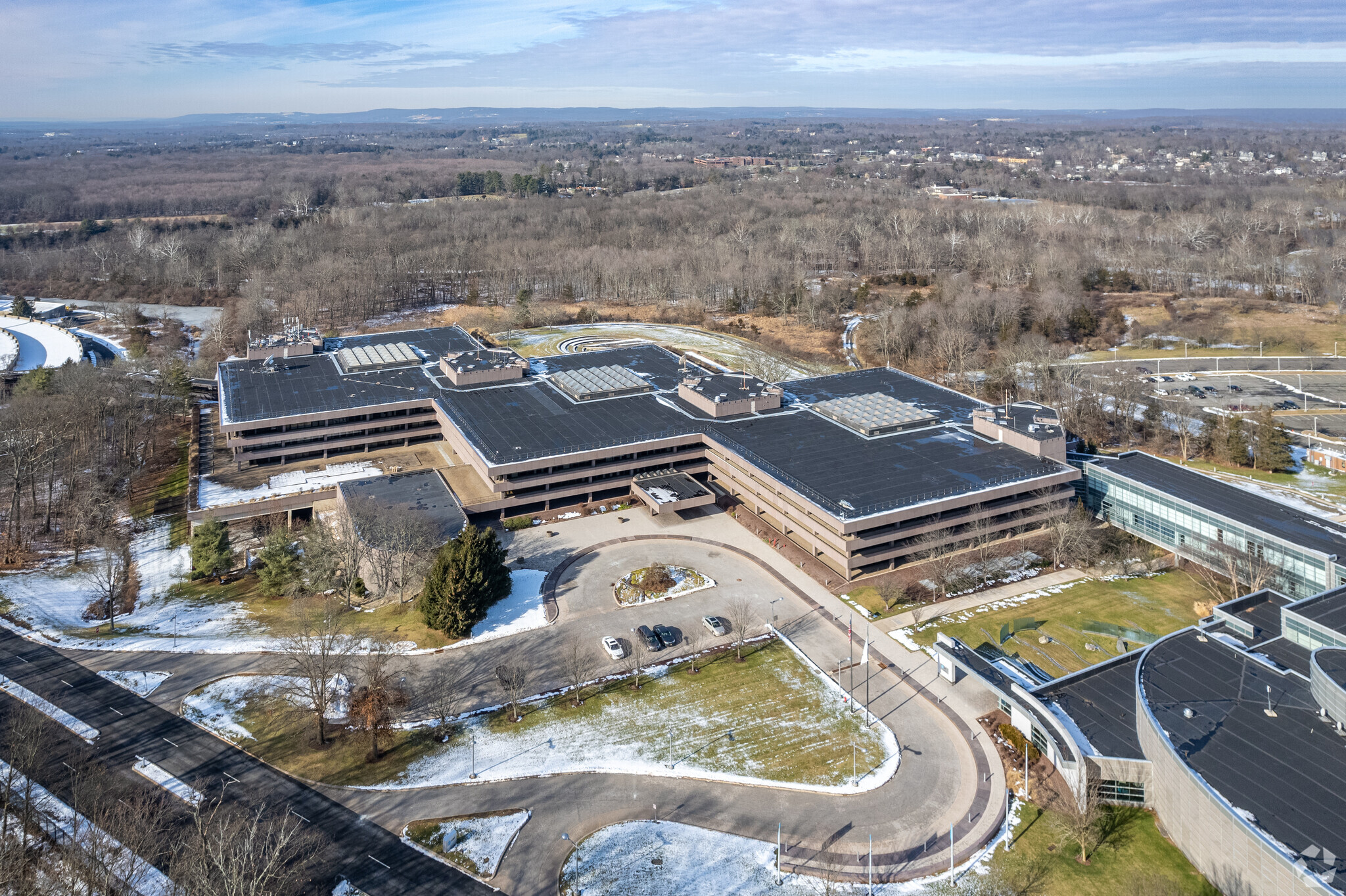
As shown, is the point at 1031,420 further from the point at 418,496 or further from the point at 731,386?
the point at 418,496

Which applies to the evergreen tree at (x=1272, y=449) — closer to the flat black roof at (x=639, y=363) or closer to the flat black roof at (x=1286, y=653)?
the flat black roof at (x=1286, y=653)

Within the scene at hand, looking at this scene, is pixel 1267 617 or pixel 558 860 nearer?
pixel 558 860

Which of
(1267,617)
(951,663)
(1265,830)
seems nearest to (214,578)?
(951,663)

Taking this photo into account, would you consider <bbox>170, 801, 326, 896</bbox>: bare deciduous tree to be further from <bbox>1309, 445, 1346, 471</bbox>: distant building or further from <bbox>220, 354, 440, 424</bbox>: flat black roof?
<bbox>1309, 445, 1346, 471</bbox>: distant building

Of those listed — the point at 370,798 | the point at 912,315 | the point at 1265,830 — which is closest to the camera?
the point at 1265,830

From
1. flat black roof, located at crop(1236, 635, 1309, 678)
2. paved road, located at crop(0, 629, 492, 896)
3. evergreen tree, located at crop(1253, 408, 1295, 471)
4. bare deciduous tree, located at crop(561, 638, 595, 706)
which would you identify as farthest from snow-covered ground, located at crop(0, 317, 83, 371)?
evergreen tree, located at crop(1253, 408, 1295, 471)

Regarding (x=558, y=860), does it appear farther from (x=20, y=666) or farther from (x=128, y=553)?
(x=128, y=553)

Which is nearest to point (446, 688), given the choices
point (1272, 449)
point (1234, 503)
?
point (1234, 503)
